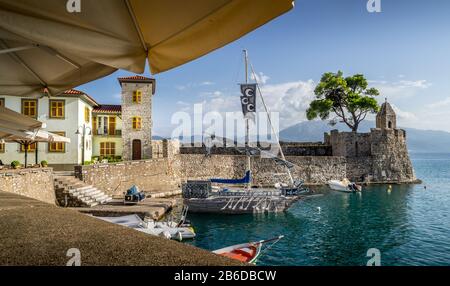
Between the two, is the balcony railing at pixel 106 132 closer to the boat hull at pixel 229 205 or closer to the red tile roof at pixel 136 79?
the red tile roof at pixel 136 79

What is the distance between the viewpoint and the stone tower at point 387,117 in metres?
44.9

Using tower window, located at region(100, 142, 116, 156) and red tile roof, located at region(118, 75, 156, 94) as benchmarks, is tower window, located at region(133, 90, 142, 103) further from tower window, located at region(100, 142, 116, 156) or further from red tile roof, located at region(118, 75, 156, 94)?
tower window, located at region(100, 142, 116, 156)

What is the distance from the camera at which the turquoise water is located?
13.8 meters

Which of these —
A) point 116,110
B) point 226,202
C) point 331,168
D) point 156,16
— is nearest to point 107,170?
point 226,202

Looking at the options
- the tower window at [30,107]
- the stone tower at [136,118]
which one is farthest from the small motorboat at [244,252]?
the tower window at [30,107]

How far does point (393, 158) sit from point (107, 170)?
136 feet

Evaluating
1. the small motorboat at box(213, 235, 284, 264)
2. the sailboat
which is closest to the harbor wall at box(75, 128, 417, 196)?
the sailboat

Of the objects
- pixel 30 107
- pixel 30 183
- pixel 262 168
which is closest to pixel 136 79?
pixel 30 107

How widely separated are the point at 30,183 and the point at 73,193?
3303 mm

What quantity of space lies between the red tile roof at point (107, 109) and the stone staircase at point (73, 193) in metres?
16.2

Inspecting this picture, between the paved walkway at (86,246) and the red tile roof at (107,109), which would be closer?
the paved walkway at (86,246)

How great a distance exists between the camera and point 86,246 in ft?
6.91
